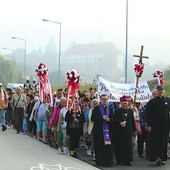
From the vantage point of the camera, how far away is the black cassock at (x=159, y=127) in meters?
10.5

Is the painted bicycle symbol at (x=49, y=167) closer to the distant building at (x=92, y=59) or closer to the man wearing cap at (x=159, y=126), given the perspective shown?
the man wearing cap at (x=159, y=126)

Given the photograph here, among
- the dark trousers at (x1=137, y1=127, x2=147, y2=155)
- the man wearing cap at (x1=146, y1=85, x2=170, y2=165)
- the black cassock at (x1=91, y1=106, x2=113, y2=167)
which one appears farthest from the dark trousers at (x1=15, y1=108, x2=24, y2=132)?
the man wearing cap at (x1=146, y1=85, x2=170, y2=165)

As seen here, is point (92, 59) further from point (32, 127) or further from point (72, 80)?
point (72, 80)

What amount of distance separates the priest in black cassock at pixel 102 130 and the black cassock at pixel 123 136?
172mm

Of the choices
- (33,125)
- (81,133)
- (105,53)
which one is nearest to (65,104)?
(81,133)

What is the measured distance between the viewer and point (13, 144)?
14.1 m

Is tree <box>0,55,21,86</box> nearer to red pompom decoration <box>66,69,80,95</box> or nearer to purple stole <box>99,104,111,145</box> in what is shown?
red pompom decoration <box>66,69,80,95</box>

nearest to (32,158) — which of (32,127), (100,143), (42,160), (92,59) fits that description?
(42,160)

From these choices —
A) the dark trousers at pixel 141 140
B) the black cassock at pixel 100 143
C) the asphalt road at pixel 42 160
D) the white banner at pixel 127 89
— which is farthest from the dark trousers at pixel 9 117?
the black cassock at pixel 100 143

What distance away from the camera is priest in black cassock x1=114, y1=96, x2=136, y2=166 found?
35.1 feet

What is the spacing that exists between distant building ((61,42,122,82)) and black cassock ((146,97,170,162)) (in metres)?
118

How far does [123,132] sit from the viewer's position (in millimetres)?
10828

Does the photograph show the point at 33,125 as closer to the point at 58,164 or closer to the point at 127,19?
the point at 58,164

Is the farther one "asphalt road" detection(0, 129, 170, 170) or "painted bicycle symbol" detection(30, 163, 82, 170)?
"asphalt road" detection(0, 129, 170, 170)
